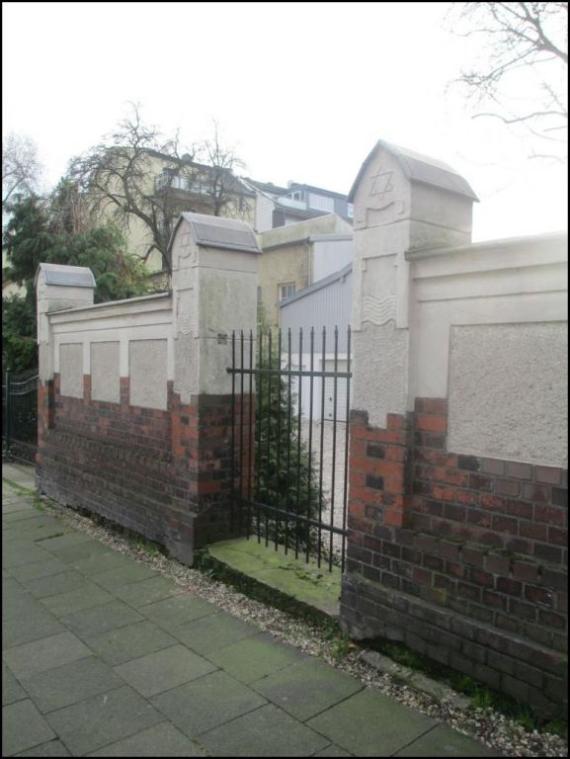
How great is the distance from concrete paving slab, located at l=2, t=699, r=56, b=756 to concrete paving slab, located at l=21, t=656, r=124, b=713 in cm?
6

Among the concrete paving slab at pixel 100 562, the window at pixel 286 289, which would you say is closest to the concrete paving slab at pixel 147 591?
the concrete paving slab at pixel 100 562

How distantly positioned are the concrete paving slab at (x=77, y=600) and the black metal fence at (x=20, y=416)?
214 inches

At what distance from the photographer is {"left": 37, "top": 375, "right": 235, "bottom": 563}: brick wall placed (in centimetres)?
483

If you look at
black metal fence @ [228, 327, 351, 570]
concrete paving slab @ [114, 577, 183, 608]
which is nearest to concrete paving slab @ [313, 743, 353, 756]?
black metal fence @ [228, 327, 351, 570]

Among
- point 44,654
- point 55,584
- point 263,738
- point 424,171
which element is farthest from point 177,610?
point 424,171

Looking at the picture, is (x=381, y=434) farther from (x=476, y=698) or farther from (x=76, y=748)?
(x=76, y=748)

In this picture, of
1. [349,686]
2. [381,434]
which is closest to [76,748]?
[349,686]

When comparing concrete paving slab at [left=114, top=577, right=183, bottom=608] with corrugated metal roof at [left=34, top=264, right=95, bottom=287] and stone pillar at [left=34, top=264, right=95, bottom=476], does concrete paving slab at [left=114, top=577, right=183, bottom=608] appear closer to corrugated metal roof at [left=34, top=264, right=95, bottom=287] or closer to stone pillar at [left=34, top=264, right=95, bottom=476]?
stone pillar at [left=34, top=264, right=95, bottom=476]

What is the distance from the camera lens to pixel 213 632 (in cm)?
373

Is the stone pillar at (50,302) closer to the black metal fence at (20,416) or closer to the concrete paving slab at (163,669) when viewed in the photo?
the black metal fence at (20,416)

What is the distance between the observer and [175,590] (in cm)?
445

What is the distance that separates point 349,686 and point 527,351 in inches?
73.9

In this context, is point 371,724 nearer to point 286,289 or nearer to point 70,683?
point 70,683

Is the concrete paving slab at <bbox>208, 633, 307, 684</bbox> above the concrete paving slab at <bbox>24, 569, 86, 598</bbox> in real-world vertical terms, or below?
above
